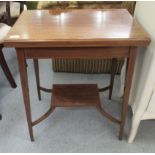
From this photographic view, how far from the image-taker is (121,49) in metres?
0.90

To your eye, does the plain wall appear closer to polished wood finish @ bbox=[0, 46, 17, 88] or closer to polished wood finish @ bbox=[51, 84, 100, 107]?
polished wood finish @ bbox=[51, 84, 100, 107]

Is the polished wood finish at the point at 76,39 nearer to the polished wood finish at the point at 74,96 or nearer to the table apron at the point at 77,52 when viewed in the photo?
the table apron at the point at 77,52

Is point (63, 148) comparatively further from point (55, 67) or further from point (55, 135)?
point (55, 67)

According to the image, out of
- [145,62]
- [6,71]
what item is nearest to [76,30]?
[145,62]

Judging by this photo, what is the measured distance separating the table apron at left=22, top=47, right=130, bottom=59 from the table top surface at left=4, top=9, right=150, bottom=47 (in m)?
0.04

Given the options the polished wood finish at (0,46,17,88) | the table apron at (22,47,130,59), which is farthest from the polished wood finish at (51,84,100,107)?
the polished wood finish at (0,46,17,88)

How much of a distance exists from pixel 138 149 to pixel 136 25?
29.1 inches

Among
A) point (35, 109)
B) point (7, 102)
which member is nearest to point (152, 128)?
point (35, 109)

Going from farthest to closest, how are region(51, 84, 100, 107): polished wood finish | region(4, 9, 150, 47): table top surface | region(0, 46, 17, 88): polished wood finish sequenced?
region(0, 46, 17, 88): polished wood finish
region(51, 84, 100, 107): polished wood finish
region(4, 9, 150, 47): table top surface

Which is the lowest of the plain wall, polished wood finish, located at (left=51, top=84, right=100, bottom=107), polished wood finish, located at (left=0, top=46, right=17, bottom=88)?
polished wood finish, located at (left=0, top=46, right=17, bottom=88)

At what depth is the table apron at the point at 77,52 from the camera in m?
0.89

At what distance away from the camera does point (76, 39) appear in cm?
85

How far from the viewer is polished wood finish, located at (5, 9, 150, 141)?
2.80ft

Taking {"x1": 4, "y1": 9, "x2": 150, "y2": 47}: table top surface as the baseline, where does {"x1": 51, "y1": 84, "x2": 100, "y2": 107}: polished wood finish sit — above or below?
below
